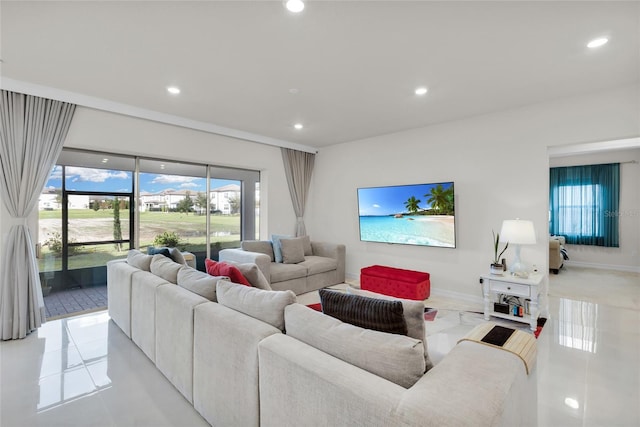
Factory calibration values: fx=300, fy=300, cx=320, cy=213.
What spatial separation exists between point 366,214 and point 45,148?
444cm

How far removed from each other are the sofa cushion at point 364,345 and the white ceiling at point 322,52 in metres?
1.99

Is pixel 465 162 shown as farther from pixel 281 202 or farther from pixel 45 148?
pixel 45 148

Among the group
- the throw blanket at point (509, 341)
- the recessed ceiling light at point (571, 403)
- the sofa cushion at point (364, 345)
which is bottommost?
the recessed ceiling light at point (571, 403)

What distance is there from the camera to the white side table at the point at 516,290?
3.29 metres

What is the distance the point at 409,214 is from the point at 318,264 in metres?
1.67

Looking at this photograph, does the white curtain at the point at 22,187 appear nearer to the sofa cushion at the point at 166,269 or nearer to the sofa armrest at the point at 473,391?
the sofa cushion at the point at 166,269

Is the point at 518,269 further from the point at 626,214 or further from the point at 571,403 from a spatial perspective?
the point at 626,214

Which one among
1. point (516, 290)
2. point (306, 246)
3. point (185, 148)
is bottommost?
point (516, 290)

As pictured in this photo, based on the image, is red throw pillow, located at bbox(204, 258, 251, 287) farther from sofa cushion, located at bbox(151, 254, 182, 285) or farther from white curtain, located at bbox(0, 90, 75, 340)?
white curtain, located at bbox(0, 90, 75, 340)

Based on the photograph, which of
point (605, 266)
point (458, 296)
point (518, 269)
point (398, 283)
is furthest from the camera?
point (605, 266)

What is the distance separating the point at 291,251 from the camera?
16.1 feet

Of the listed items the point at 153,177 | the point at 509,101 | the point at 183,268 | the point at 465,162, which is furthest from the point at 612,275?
the point at 153,177

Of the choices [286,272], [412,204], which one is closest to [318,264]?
[286,272]

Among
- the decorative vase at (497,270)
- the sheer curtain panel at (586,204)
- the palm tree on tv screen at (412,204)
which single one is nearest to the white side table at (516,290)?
the decorative vase at (497,270)
